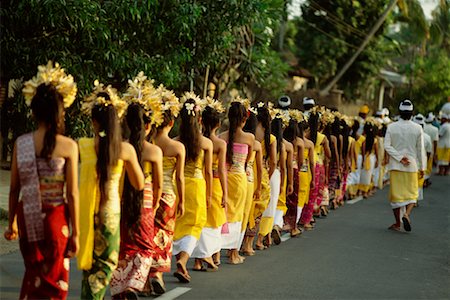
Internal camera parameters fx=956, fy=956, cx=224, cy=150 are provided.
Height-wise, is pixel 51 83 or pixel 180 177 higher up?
pixel 51 83

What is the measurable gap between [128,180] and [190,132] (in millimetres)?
2002

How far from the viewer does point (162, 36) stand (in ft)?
59.2

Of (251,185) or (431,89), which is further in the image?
(431,89)

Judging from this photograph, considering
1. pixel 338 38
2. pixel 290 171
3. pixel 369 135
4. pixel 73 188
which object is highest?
pixel 338 38

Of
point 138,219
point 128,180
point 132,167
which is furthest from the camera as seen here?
point 138,219

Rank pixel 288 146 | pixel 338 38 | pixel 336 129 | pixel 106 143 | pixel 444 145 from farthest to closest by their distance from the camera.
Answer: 1. pixel 338 38
2. pixel 444 145
3. pixel 336 129
4. pixel 288 146
5. pixel 106 143

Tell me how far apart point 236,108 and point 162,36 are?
22.0 ft

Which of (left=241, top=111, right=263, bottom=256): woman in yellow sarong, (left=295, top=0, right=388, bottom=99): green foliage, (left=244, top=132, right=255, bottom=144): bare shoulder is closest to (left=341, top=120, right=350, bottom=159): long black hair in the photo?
(left=241, top=111, right=263, bottom=256): woman in yellow sarong

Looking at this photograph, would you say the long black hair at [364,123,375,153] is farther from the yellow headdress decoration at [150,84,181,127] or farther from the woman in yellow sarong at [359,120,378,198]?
the yellow headdress decoration at [150,84,181,127]

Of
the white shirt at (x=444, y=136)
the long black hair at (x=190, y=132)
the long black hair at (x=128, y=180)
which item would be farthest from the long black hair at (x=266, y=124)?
the white shirt at (x=444, y=136)

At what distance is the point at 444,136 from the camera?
3189 cm

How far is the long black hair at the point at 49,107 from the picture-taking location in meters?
6.90

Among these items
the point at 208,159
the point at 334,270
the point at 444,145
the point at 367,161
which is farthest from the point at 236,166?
the point at 444,145

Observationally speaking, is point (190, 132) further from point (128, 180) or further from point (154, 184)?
point (128, 180)
